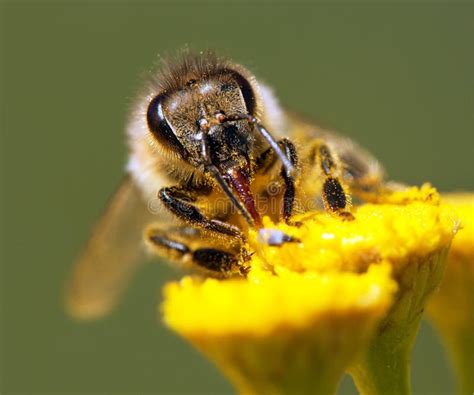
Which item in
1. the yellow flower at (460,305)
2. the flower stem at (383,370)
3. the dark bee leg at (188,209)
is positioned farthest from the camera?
the yellow flower at (460,305)

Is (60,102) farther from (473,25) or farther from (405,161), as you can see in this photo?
(473,25)

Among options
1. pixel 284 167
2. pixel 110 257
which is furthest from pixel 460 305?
pixel 110 257

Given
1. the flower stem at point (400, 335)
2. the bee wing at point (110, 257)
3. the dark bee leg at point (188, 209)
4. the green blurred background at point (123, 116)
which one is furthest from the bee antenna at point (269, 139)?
the green blurred background at point (123, 116)

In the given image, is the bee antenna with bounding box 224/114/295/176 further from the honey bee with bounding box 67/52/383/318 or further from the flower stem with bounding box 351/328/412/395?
the flower stem with bounding box 351/328/412/395

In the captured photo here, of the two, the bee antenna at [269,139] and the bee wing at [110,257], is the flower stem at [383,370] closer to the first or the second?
the bee antenna at [269,139]

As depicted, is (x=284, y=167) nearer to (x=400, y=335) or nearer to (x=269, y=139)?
(x=269, y=139)

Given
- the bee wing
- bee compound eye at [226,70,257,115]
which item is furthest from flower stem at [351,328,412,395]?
the bee wing
